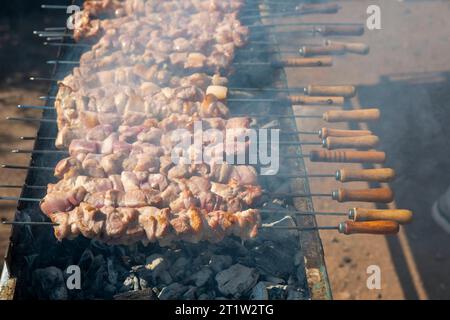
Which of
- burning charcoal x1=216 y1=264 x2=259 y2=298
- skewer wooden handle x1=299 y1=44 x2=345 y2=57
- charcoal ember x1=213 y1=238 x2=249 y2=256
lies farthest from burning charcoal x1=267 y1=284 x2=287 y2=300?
skewer wooden handle x1=299 y1=44 x2=345 y2=57

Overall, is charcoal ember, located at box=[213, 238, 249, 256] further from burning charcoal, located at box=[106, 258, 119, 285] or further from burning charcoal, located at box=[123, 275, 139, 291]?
burning charcoal, located at box=[106, 258, 119, 285]

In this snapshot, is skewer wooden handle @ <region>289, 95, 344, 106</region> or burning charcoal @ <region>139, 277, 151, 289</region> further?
A: skewer wooden handle @ <region>289, 95, 344, 106</region>

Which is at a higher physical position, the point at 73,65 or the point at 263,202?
the point at 73,65

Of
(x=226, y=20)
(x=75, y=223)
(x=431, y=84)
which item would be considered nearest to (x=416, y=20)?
(x=431, y=84)

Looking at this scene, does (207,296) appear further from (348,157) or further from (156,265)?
(348,157)

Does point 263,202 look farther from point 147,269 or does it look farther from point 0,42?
point 0,42

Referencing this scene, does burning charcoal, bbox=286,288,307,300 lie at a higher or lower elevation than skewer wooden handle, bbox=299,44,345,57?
lower

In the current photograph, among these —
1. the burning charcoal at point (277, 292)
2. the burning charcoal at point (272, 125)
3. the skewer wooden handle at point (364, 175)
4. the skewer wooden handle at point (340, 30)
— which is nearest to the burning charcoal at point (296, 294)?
the burning charcoal at point (277, 292)
